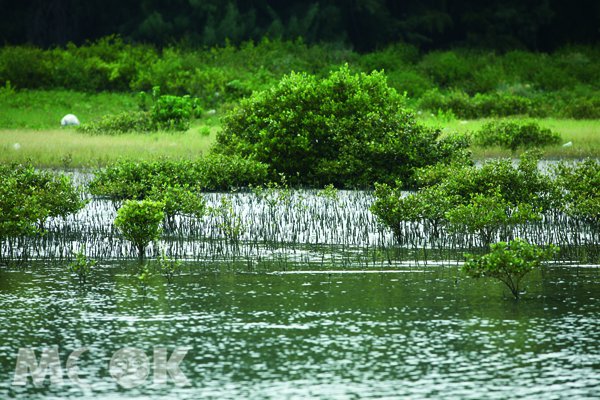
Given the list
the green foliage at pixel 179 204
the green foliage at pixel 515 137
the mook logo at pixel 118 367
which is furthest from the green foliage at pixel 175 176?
the mook logo at pixel 118 367

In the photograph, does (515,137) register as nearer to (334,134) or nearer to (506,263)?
(334,134)

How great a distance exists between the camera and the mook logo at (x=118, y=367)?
21.0ft

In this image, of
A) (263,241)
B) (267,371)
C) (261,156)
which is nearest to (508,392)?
(267,371)

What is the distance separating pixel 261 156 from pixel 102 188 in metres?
3.06

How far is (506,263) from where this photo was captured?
8633 millimetres

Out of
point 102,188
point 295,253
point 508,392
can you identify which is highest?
point 102,188

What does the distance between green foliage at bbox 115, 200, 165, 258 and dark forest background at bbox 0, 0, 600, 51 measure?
959 inches

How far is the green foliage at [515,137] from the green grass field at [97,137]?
226mm

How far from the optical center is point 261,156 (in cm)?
1675

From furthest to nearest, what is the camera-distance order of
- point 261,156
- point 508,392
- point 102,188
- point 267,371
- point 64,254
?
point 261,156, point 102,188, point 64,254, point 267,371, point 508,392

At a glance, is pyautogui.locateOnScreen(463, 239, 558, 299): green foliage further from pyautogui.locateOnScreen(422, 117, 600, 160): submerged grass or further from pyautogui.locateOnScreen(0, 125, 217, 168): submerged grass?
pyautogui.locateOnScreen(0, 125, 217, 168): submerged grass

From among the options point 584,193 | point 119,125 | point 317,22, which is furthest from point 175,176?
point 317,22

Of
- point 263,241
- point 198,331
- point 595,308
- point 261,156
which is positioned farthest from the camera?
point 261,156

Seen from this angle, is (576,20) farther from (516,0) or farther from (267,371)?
(267,371)
